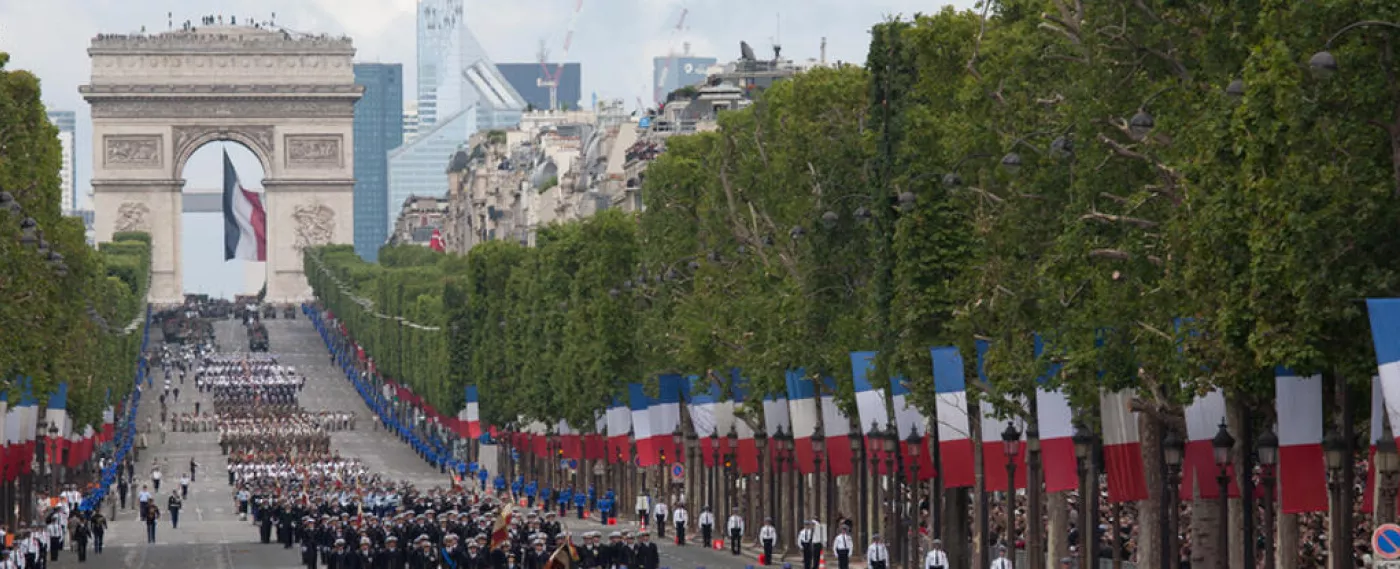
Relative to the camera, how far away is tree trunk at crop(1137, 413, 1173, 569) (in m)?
46.6

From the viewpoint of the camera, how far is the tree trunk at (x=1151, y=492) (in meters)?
46.6

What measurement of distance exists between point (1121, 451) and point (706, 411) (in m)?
32.4

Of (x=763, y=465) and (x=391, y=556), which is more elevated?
(x=763, y=465)

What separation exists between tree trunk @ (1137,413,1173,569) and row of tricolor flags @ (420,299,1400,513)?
59 cm

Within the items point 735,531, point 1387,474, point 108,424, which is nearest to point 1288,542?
point 1387,474

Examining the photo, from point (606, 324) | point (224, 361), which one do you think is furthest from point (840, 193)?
point (224, 361)

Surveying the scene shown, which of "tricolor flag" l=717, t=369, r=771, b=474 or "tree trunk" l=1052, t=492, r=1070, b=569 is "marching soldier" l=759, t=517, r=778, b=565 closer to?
"tricolor flag" l=717, t=369, r=771, b=474

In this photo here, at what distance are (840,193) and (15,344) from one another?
1687 cm

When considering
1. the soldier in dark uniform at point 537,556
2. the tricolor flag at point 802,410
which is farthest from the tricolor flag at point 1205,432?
the tricolor flag at point 802,410

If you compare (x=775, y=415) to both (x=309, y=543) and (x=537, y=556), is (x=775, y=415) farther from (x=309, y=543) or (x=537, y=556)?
(x=537, y=556)

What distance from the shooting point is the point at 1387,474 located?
35.8 meters

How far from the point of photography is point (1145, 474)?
1868 inches

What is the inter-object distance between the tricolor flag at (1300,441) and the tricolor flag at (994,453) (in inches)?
469

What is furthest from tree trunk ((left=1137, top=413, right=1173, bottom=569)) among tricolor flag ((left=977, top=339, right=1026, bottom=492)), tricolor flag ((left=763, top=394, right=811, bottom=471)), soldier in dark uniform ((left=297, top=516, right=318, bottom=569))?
soldier in dark uniform ((left=297, top=516, right=318, bottom=569))
